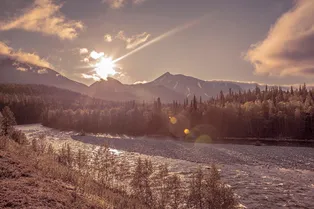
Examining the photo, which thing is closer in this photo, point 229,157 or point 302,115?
point 229,157

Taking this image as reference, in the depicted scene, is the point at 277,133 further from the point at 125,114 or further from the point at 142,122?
the point at 125,114

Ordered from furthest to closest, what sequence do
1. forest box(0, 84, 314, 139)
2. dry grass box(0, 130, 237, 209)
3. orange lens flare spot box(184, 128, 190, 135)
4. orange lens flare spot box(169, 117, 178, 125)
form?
A: orange lens flare spot box(169, 117, 178, 125)
orange lens flare spot box(184, 128, 190, 135)
forest box(0, 84, 314, 139)
dry grass box(0, 130, 237, 209)

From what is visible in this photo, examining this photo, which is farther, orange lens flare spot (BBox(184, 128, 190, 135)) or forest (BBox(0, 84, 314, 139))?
orange lens flare spot (BBox(184, 128, 190, 135))

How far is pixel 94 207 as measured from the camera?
1457 cm

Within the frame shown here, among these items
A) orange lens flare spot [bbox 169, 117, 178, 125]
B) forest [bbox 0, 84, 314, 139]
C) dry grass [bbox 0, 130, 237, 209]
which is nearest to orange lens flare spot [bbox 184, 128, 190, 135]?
forest [bbox 0, 84, 314, 139]

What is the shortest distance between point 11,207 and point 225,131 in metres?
138

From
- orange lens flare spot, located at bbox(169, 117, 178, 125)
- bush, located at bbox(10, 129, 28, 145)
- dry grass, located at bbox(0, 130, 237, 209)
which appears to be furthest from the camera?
orange lens flare spot, located at bbox(169, 117, 178, 125)

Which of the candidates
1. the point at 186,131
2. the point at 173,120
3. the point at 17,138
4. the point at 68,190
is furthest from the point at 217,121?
the point at 68,190

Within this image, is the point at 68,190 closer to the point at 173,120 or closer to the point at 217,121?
the point at 217,121

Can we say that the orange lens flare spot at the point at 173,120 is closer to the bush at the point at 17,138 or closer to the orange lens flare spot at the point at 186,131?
the orange lens flare spot at the point at 186,131

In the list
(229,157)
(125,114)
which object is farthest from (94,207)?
(125,114)

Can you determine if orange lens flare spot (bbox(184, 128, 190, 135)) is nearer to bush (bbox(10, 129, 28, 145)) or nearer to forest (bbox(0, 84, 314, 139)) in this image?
forest (bbox(0, 84, 314, 139))

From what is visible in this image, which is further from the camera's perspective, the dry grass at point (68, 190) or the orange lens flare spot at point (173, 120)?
the orange lens flare spot at point (173, 120)

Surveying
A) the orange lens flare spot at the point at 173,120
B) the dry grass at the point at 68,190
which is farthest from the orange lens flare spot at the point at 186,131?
the dry grass at the point at 68,190
